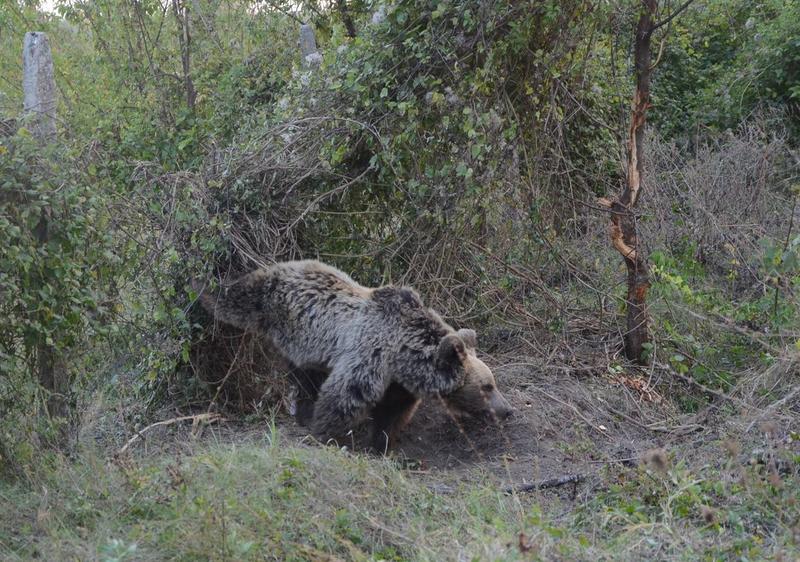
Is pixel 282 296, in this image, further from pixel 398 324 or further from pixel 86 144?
pixel 86 144

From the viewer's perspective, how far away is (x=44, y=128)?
6.36m

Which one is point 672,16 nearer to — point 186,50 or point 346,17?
point 346,17

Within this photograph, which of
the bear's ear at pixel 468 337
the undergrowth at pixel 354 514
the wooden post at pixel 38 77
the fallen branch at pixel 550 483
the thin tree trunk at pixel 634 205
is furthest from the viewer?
the thin tree trunk at pixel 634 205

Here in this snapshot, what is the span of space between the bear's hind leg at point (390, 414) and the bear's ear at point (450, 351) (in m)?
0.46

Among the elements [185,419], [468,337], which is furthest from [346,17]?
[185,419]

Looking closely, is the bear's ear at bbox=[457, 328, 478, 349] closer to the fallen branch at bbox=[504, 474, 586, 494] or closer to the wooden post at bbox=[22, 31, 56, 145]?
the fallen branch at bbox=[504, 474, 586, 494]

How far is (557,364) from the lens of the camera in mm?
8672

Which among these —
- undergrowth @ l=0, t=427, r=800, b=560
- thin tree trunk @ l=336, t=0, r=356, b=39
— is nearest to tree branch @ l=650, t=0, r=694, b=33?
undergrowth @ l=0, t=427, r=800, b=560

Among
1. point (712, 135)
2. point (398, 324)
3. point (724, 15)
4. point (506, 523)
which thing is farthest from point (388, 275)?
point (724, 15)

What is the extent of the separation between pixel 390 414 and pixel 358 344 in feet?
2.27

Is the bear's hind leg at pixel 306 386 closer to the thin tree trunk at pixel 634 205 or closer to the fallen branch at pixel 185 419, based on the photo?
the fallen branch at pixel 185 419

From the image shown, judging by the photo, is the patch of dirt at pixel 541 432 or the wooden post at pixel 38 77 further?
the patch of dirt at pixel 541 432

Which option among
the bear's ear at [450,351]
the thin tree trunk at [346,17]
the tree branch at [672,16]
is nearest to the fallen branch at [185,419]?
the bear's ear at [450,351]

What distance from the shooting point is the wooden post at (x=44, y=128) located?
6.09 m
